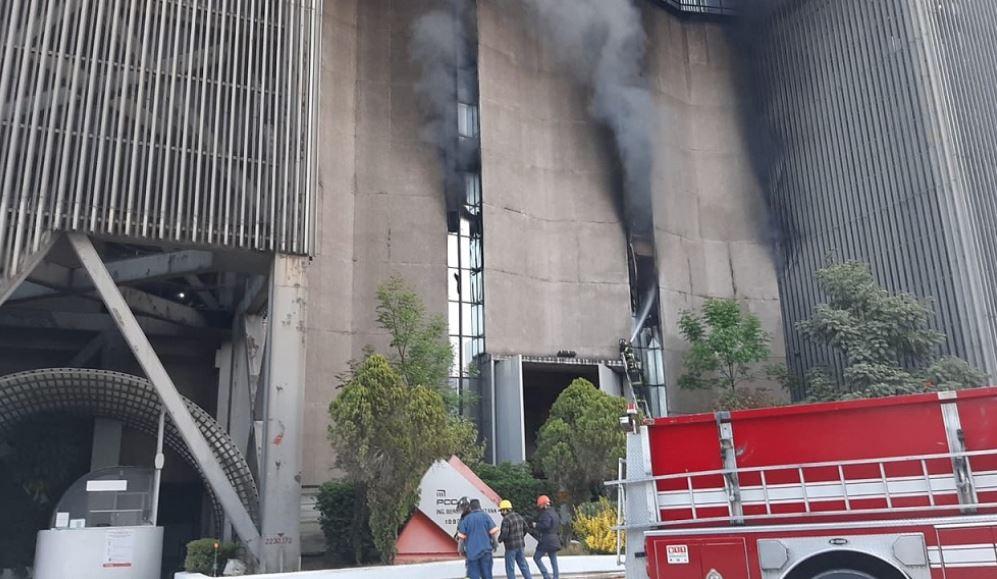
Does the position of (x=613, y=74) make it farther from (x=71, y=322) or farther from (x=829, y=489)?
(x=829, y=489)

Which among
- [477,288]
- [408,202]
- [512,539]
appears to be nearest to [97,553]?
[512,539]

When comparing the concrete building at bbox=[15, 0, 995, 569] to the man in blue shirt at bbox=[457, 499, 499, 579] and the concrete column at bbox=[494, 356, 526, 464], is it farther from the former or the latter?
the man in blue shirt at bbox=[457, 499, 499, 579]

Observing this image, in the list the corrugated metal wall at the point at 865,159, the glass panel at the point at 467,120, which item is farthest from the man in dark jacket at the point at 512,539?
the glass panel at the point at 467,120

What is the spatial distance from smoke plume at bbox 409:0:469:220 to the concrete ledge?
56.9ft

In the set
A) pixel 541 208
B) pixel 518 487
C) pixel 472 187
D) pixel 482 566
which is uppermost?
pixel 472 187

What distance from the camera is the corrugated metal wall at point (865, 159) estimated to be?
Result: 2716 cm

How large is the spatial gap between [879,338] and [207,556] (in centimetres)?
2072

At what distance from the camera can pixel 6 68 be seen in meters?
15.9

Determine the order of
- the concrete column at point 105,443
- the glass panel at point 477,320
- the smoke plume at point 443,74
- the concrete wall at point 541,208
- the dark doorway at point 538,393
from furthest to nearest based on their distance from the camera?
the dark doorway at point 538,393 < the smoke plume at point 443,74 < the concrete wall at point 541,208 < the glass panel at point 477,320 < the concrete column at point 105,443

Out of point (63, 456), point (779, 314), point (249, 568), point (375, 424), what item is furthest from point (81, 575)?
point (779, 314)

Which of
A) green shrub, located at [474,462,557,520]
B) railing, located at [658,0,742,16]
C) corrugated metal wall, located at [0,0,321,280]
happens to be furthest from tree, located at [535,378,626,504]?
railing, located at [658,0,742,16]

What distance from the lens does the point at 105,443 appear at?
22906 millimetres

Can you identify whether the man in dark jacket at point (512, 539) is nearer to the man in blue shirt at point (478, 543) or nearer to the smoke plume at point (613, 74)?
the man in blue shirt at point (478, 543)

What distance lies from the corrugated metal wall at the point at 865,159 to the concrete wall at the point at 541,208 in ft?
25.8
